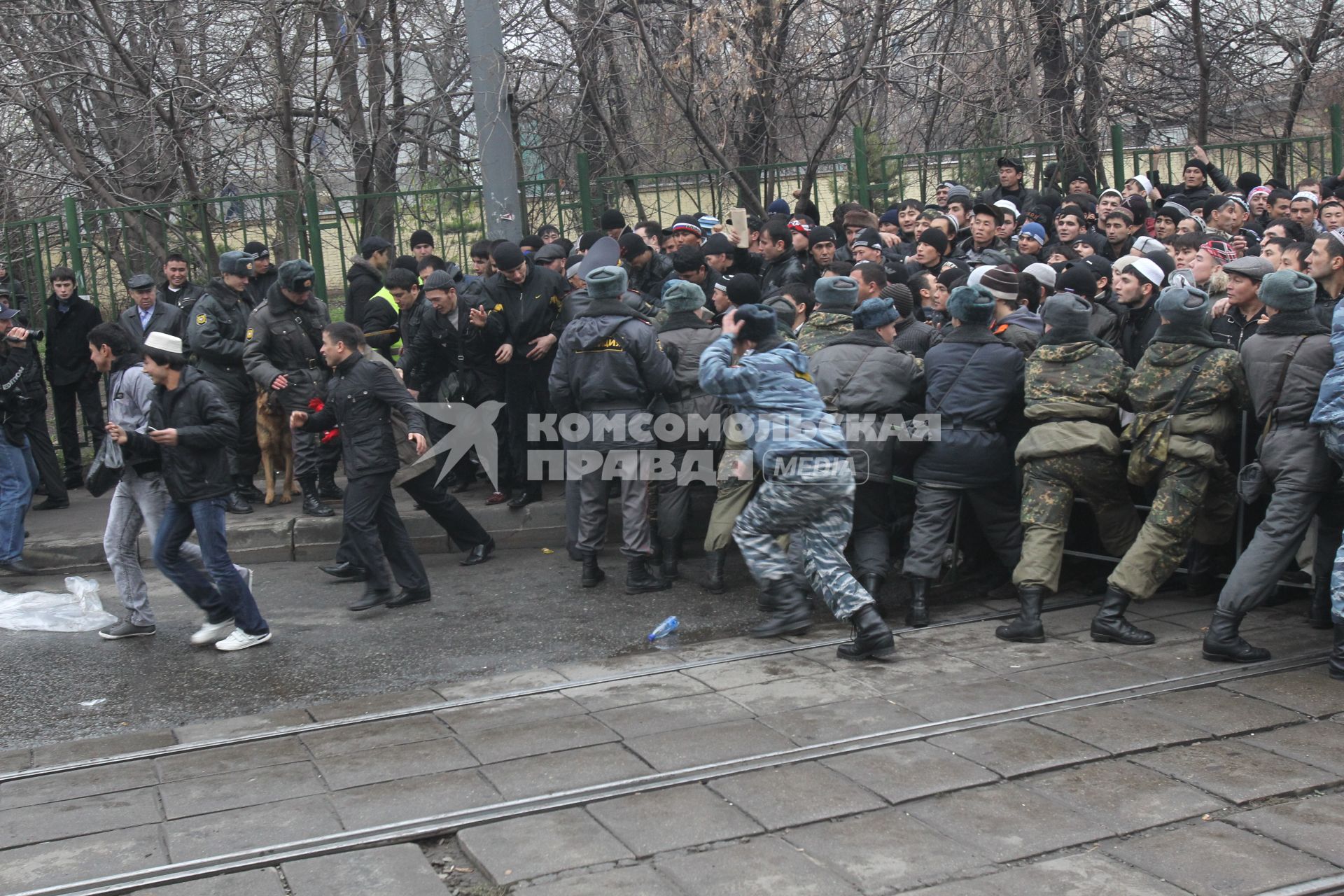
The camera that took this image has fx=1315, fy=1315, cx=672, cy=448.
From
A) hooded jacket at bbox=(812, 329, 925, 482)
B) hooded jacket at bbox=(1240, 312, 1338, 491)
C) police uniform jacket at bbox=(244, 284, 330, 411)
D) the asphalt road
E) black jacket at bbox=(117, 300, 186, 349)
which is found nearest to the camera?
hooded jacket at bbox=(1240, 312, 1338, 491)

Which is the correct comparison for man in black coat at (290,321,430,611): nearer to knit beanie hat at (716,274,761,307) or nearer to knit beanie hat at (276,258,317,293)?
knit beanie hat at (276,258,317,293)

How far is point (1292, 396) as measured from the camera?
244 inches

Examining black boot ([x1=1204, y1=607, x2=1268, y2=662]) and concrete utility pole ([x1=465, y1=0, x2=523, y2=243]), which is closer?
black boot ([x1=1204, y1=607, x2=1268, y2=662])

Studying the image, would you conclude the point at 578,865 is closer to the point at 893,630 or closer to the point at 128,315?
the point at 893,630

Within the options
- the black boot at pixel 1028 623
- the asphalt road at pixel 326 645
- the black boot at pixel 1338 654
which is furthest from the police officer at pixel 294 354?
the black boot at pixel 1338 654

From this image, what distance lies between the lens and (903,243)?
1075 cm

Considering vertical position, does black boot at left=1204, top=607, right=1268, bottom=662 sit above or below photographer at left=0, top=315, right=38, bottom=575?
below

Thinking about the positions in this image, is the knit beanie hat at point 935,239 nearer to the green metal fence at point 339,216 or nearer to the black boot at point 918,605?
the black boot at point 918,605

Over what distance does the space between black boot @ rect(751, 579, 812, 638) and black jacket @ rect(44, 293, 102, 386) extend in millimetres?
6499

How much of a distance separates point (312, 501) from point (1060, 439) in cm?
528

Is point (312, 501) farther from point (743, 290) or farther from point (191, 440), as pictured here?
point (743, 290)

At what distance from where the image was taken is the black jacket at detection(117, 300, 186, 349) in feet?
32.8

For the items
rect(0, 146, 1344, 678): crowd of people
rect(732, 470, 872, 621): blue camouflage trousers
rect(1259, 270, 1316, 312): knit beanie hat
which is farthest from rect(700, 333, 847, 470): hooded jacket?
rect(1259, 270, 1316, 312): knit beanie hat

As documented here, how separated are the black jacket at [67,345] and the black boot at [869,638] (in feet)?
23.1
